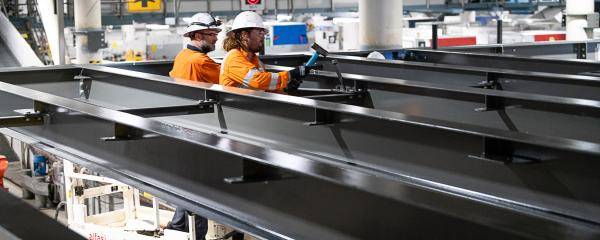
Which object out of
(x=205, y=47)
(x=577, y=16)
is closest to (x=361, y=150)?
(x=205, y=47)

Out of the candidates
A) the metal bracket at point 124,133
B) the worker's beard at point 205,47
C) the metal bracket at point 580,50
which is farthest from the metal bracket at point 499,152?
the metal bracket at point 580,50

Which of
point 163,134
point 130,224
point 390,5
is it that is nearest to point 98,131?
point 163,134

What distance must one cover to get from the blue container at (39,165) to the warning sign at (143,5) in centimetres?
860

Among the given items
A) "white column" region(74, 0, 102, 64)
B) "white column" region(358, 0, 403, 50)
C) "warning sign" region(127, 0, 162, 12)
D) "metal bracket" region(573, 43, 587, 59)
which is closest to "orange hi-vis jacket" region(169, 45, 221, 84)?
"white column" region(358, 0, 403, 50)

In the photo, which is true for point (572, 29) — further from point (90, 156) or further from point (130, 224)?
point (90, 156)

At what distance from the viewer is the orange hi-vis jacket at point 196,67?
6.76 metres

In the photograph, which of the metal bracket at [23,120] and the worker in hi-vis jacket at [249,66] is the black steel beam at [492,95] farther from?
the metal bracket at [23,120]

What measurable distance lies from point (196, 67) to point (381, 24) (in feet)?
14.4

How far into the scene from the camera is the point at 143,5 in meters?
22.7

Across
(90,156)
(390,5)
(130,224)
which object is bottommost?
(130,224)

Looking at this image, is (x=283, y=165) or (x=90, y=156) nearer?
(x=283, y=165)

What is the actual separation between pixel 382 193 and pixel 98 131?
2.19 meters

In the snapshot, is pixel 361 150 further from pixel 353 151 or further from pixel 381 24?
pixel 381 24

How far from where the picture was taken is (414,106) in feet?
→ 17.4
